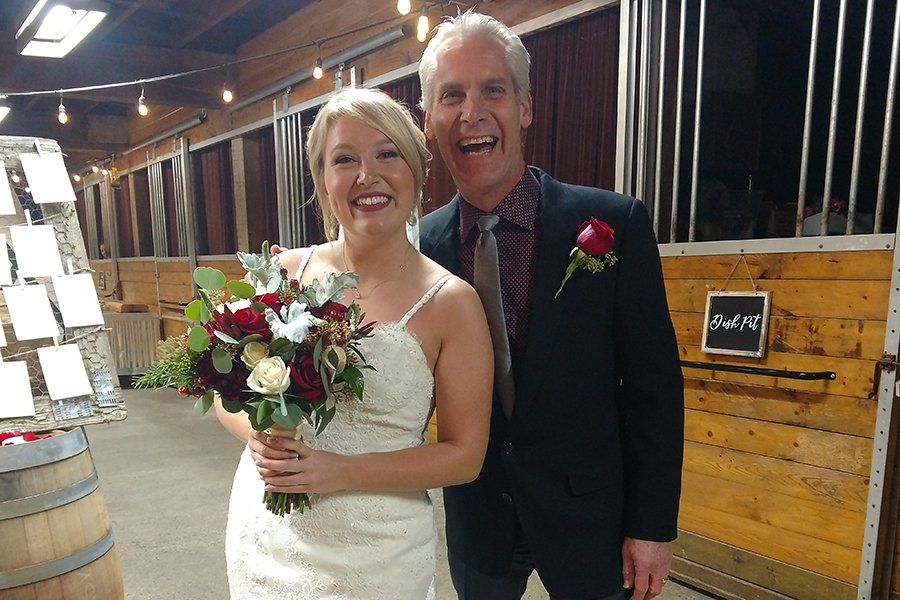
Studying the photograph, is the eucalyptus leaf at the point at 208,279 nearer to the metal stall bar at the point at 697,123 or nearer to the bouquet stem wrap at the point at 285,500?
the bouquet stem wrap at the point at 285,500

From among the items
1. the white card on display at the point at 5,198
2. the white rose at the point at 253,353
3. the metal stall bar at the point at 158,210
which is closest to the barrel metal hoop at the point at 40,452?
the white card on display at the point at 5,198

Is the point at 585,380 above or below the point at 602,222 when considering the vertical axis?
below

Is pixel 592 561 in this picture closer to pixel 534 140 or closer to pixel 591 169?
pixel 591 169

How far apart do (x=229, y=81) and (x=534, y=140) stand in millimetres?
4742

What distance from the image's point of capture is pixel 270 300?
1.07 metres

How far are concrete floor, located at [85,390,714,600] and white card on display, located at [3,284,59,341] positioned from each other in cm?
159

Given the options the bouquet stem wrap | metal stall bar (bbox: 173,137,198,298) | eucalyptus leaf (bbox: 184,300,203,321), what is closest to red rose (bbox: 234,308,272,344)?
eucalyptus leaf (bbox: 184,300,203,321)

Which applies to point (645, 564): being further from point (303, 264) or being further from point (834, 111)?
point (834, 111)

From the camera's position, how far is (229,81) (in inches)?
265

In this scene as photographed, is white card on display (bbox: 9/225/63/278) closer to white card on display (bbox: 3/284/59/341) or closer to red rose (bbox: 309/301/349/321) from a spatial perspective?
white card on display (bbox: 3/284/59/341)

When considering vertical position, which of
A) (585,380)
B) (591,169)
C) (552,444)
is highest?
(591,169)

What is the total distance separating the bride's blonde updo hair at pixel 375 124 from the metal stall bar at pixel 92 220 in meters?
12.8

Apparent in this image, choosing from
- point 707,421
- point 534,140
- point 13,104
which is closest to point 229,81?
point 13,104

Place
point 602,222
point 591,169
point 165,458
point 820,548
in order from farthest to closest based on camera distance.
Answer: point 165,458 < point 591,169 < point 820,548 < point 602,222
